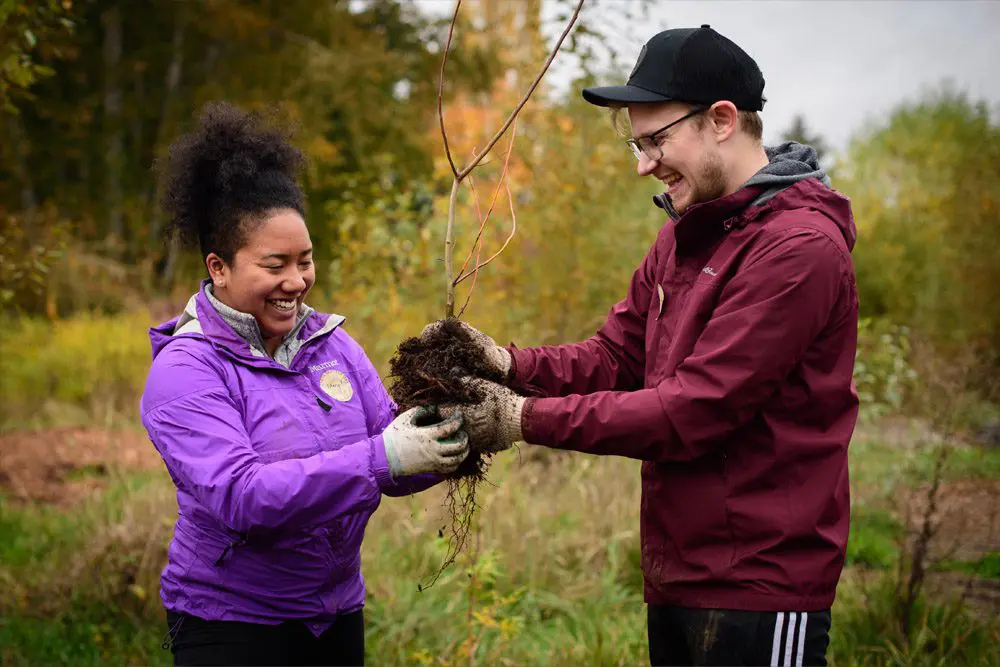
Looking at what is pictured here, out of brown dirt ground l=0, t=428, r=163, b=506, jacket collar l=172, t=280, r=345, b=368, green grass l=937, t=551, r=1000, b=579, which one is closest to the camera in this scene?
jacket collar l=172, t=280, r=345, b=368

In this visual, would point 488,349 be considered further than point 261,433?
Yes

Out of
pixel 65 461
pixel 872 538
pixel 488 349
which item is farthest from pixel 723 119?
pixel 65 461

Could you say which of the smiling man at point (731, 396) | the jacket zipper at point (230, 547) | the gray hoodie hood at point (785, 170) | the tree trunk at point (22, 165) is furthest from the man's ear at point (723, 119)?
the tree trunk at point (22, 165)

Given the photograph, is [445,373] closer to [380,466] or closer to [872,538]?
[380,466]

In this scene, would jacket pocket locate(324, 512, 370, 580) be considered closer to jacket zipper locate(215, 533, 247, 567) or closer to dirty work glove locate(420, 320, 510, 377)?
jacket zipper locate(215, 533, 247, 567)

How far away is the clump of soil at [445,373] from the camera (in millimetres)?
2541

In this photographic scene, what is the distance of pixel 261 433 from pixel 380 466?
15.1 inches

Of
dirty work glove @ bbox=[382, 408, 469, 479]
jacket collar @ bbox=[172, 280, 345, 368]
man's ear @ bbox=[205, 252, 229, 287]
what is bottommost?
dirty work glove @ bbox=[382, 408, 469, 479]


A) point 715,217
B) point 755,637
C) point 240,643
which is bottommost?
point 240,643

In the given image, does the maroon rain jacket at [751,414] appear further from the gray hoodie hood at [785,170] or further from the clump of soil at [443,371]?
the clump of soil at [443,371]

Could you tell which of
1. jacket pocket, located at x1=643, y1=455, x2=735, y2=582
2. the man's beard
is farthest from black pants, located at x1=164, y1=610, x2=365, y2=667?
the man's beard

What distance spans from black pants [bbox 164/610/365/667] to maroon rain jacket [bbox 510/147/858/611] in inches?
35.0

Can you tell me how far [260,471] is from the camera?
228 cm

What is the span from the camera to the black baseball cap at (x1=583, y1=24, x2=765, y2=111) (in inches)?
93.9
